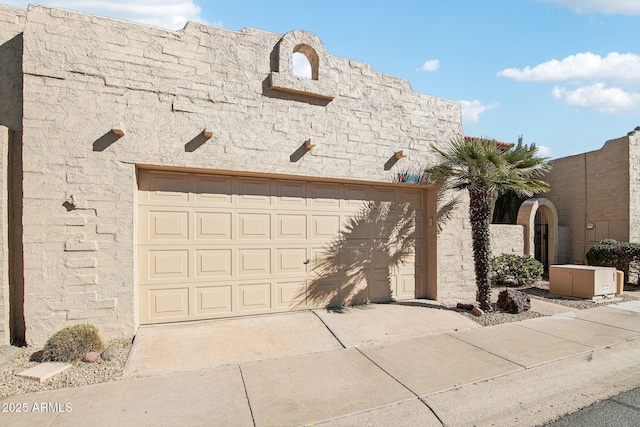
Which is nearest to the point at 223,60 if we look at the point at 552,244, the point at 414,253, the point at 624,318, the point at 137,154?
the point at 137,154

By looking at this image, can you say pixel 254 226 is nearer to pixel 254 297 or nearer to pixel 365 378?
pixel 254 297

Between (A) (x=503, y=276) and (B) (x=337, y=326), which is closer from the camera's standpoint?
(B) (x=337, y=326)

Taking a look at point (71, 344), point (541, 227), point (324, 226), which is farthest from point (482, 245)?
point (541, 227)

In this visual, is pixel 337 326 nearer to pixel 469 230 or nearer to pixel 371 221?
pixel 371 221

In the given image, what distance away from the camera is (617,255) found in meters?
10.4

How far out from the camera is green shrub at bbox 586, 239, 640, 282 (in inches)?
403

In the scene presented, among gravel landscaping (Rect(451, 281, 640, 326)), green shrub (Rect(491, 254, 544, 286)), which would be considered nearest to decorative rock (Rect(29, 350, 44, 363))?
gravel landscaping (Rect(451, 281, 640, 326))

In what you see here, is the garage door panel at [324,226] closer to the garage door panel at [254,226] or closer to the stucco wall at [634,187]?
the garage door panel at [254,226]

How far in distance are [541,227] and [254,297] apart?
1189 cm

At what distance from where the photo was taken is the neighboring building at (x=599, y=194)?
1146 cm

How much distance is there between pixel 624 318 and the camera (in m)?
6.78

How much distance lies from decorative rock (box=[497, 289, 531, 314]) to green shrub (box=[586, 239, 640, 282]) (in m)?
5.75

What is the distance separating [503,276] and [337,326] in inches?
260

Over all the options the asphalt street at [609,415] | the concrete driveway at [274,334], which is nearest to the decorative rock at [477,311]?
the concrete driveway at [274,334]
